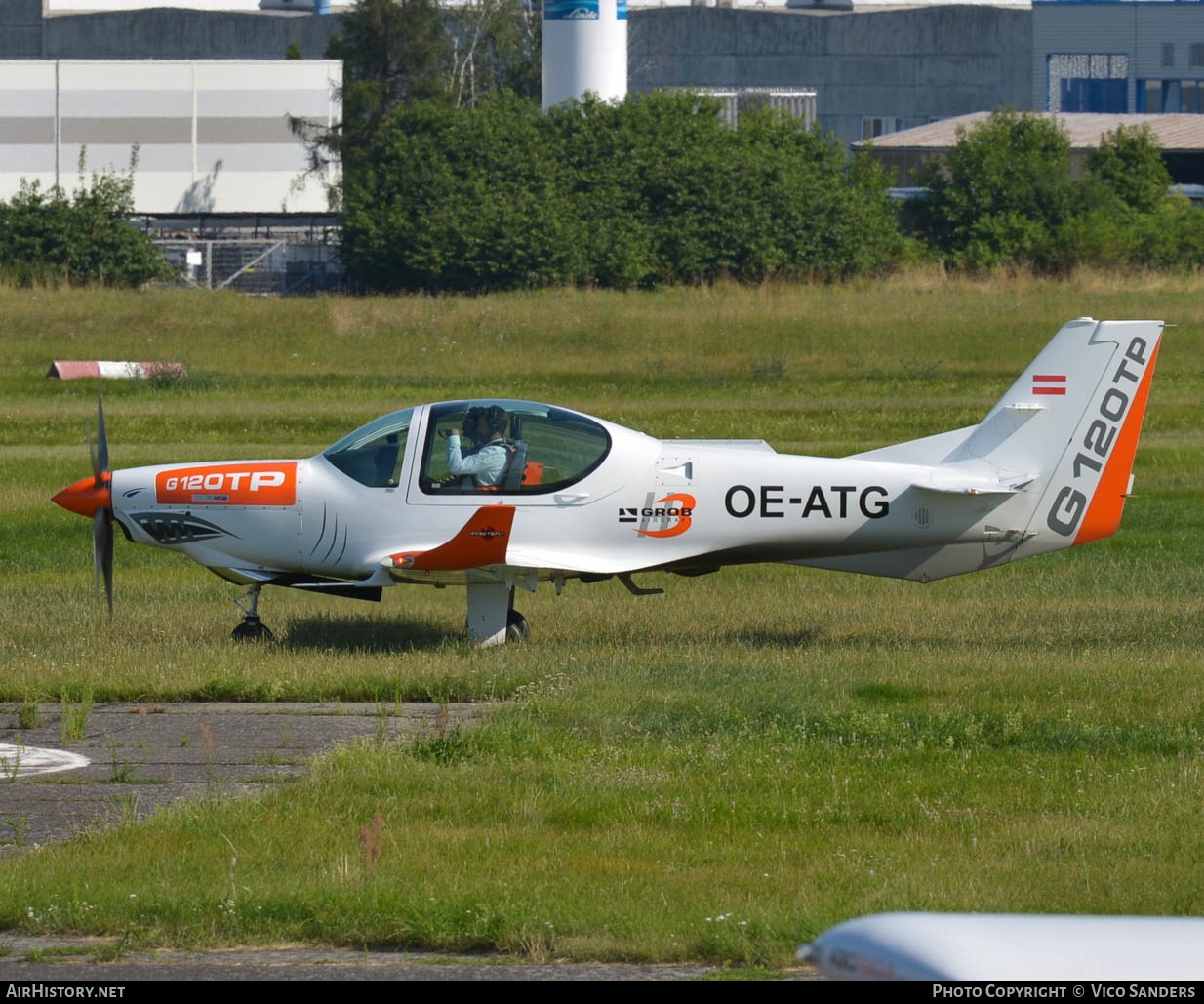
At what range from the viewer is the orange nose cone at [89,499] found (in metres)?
11.9

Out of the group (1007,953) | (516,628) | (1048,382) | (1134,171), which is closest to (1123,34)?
(1134,171)

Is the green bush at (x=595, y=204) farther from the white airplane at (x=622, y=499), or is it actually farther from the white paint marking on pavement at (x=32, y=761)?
the white paint marking on pavement at (x=32, y=761)

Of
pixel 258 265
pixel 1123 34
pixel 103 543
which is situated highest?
pixel 1123 34

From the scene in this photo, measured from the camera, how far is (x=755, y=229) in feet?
174

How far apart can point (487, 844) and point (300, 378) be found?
2812 cm

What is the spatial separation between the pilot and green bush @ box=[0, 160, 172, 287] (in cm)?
4104

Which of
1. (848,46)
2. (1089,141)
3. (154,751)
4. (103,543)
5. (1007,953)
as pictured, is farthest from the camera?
(848,46)

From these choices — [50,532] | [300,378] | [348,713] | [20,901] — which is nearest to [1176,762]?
[348,713]

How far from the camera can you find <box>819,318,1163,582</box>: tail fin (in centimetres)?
1178

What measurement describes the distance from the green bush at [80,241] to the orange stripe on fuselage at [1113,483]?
42579 millimetres

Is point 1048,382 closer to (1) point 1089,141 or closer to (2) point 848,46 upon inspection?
(1) point 1089,141

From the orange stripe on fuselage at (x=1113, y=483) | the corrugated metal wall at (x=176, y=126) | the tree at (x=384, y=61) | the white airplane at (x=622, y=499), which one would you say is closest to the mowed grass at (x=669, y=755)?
the white airplane at (x=622, y=499)

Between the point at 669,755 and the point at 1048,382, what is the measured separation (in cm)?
495

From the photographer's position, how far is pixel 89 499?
39.0ft
